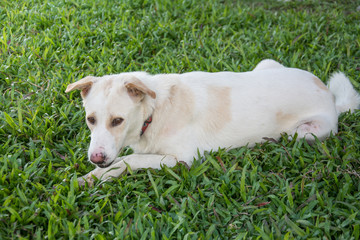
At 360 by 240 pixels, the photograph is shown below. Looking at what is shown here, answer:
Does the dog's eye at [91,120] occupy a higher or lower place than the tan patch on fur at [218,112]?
higher

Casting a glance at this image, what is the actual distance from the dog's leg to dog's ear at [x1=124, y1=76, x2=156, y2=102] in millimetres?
546

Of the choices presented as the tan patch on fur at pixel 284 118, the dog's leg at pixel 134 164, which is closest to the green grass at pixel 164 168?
the dog's leg at pixel 134 164

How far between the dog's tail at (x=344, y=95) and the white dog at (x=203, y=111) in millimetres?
468

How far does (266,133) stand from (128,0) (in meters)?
3.91

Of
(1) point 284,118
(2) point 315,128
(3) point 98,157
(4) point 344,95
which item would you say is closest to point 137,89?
(3) point 98,157

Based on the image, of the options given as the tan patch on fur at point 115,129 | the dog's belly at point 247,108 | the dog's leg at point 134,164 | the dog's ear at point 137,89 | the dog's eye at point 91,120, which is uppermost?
the dog's ear at point 137,89

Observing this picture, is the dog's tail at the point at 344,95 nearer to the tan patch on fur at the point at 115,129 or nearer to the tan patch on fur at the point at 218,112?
the tan patch on fur at the point at 218,112

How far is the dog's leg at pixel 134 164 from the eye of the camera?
11.6ft

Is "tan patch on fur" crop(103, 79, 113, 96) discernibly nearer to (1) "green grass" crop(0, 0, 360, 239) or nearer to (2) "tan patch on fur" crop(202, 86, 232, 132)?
(1) "green grass" crop(0, 0, 360, 239)

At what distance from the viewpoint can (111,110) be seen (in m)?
3.29

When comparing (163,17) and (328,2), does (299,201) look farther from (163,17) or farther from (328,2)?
(328,2)

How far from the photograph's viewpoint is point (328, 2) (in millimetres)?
7449

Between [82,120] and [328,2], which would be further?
[328,2]

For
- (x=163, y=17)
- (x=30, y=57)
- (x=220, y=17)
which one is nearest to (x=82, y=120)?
(x=30, y=57)
